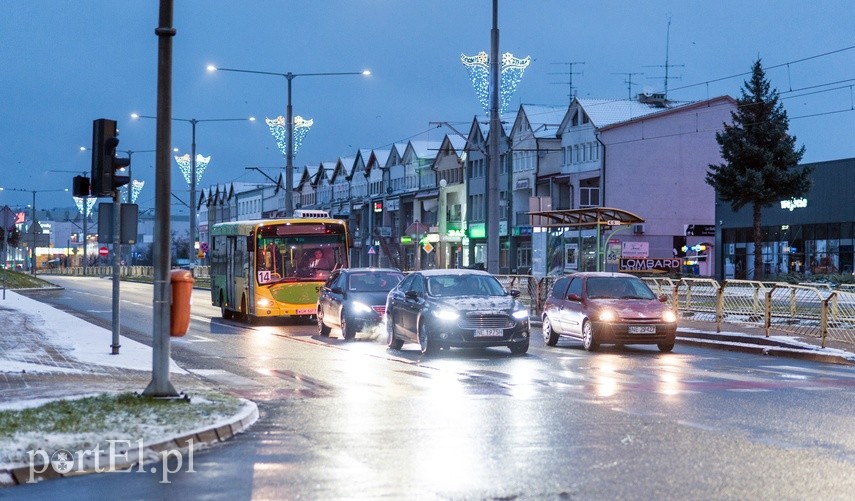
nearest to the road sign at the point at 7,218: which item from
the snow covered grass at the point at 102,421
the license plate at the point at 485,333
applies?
the license plate at the point at 485,333

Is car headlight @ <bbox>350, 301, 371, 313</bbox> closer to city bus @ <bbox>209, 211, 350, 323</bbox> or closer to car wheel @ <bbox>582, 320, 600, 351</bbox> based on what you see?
car wheel @ <bbox>582, 320, 600, 351</bbox>

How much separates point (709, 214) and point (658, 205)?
3.50 metres

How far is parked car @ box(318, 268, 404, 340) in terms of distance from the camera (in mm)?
27625

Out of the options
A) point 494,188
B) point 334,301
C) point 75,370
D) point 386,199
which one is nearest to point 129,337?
point 334,301

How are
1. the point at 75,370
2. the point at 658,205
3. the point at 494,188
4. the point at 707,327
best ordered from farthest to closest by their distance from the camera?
the point at 658,205
the point at 494,188
the point at 707,327
the point at 75,370

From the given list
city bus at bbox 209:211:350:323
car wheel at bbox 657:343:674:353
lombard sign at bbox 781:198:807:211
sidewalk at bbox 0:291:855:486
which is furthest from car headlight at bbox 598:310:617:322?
lombard sign at bbox 781:198:807:211

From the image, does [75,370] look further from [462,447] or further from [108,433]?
[462,447]

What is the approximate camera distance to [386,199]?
115812mm

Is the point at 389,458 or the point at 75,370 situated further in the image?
the point at 75,370

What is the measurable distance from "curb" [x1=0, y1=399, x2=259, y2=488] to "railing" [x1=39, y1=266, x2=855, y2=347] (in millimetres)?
15501

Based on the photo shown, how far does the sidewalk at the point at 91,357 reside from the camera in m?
13.3

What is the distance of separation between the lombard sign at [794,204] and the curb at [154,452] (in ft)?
199

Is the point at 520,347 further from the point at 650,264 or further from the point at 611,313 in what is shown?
the point at 650,264

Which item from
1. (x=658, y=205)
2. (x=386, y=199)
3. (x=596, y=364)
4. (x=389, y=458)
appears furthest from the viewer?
(x=386, y=199)
